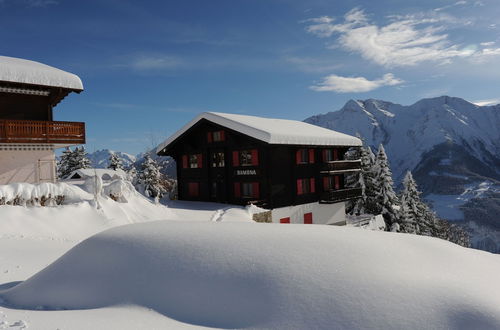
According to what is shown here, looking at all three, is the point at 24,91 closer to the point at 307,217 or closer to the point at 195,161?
the point at 195,161

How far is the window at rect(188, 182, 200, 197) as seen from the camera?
29.7m

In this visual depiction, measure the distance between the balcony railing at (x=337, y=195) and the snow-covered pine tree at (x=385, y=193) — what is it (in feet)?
13.8

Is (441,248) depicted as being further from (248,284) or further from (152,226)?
(152,226)

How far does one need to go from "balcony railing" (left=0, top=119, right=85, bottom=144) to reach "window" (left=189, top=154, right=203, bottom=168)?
36.1ft

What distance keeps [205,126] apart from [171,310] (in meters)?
25.0

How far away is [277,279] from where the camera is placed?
15.0ft

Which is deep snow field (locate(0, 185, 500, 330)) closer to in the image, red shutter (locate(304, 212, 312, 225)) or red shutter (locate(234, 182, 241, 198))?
red shutter (locate(234, 182, 241, 198))

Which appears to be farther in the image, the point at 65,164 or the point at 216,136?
the point at 65,164

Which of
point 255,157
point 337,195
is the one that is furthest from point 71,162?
point 337,195

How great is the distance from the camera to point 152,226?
658cm

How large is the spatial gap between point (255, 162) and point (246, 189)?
2356 millimetres

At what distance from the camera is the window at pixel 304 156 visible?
88.9 feet

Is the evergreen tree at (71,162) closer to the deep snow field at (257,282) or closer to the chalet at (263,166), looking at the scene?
the chalet at (263,166)

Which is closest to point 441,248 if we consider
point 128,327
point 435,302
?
point 435,302
